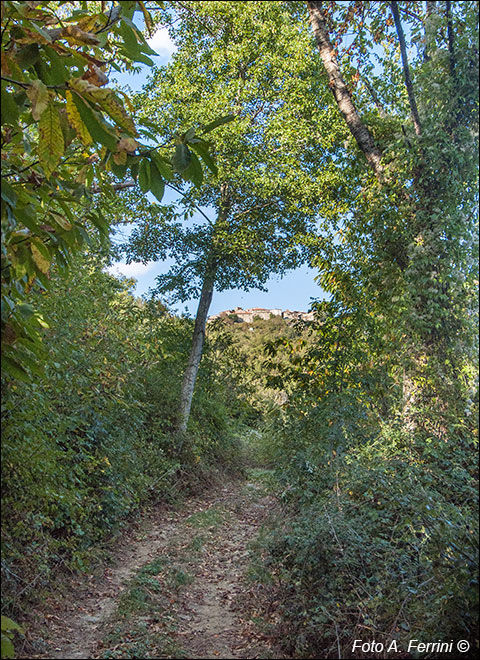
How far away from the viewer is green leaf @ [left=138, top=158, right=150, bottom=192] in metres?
2.33

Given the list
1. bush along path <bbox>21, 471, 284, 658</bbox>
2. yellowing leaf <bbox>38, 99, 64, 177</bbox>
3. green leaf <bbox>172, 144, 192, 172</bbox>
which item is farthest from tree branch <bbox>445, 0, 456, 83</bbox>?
bush along path <bbox>21, 471, 284, 658</bbox>

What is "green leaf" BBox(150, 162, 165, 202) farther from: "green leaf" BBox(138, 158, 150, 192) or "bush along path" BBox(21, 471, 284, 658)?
"bush along path" BBox(21, 471, 284, 658)

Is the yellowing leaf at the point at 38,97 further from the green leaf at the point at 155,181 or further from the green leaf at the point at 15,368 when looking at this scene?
the green leaf at the point at 15,368

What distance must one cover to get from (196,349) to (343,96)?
7.60 meters

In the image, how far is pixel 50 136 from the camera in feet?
6.82

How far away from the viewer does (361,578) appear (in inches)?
141

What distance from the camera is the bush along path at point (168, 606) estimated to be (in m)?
3.40

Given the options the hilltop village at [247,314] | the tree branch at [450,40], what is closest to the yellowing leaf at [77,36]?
the tree branch at [450,40]

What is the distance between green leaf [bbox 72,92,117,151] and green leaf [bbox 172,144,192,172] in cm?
30

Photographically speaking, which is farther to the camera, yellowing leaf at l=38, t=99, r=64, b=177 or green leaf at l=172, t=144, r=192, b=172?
green leaf at l=172, t=144, r=192, b=172

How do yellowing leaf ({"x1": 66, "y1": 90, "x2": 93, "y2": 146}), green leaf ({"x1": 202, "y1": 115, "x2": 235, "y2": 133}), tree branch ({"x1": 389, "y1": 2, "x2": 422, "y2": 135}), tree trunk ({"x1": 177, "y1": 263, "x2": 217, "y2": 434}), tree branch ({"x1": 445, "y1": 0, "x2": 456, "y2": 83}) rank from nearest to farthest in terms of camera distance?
green leaf ({"x1": 202, "y1": 115, "x2": 235, "y2": 133})
yellowing leaf ({"x1": 66, "y1": 90, "x2": 93, "y2": 146})
tree branch ({"x1": 445, "y1": 0, "x2": 456, "y2": 83})
tree branch ({"x1": 389, "y1": 2, "x2": 422, "y2": 135})
tree trunk ({"x1": 177, "y1": 263, "x2": 217, "y2": 434})

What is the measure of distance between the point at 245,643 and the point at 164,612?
900 mm

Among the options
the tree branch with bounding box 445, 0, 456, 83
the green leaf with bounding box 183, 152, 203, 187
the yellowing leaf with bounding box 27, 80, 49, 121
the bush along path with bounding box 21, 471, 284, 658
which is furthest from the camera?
the tree branch with bounding box 445, 0, 456, 83

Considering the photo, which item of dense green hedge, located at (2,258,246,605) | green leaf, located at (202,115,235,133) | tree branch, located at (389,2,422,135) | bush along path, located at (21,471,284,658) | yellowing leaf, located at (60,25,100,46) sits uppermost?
tree branch, located at (389,2,422,135)
